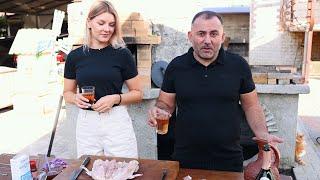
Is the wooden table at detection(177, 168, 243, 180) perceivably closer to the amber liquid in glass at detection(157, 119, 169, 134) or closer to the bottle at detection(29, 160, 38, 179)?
the amber liquid in glass at detection(157, 119, 169, 134)

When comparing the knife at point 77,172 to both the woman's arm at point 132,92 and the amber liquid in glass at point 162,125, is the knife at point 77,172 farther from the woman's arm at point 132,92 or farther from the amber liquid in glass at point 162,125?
the woman's arm at point 132,92

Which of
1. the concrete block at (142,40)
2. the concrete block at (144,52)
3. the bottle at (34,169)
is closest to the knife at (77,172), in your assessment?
the bottle at (34,169)

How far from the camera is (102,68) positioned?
2523mm

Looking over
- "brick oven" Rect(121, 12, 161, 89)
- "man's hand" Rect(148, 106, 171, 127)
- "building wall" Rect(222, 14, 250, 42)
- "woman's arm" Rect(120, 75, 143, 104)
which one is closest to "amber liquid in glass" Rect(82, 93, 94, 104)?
"woman's arm" Rect(120, 75, 143, 104)

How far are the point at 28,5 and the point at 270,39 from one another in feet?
53.6

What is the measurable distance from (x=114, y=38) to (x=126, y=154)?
2.70ft

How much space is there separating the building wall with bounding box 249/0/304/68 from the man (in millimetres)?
4776

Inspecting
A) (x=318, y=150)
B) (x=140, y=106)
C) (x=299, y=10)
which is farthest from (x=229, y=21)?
(x=299, y=10)

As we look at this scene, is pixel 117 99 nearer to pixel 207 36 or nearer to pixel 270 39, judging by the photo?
pixel 207 36

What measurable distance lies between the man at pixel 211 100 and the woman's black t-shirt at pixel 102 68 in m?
0.48

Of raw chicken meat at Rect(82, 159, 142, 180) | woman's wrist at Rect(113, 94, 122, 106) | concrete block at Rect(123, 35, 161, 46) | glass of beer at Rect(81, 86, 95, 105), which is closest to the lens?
raw chicken meat at Rect(82, 159, 142, 180)

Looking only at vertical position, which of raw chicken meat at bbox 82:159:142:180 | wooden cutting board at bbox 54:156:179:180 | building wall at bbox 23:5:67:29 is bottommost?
wooden cutting board at bbox 54:156:179:180

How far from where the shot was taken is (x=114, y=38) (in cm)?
260

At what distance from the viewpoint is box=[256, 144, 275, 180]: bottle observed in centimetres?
145
